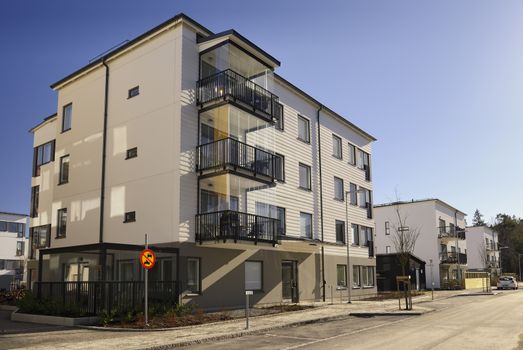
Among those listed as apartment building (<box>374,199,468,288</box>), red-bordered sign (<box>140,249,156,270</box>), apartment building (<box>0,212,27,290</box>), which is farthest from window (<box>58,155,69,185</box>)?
apartment building (<box>0,212,27,290</box>)

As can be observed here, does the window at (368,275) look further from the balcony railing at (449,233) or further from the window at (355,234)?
the balcony railing at (449,233)

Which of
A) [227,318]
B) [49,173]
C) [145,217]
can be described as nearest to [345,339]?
[227,318]

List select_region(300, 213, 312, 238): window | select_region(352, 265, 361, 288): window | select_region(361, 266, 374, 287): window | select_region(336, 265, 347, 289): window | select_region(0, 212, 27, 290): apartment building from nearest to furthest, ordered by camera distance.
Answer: select_region(300, 213, 312, 238): window
select_region(336, 265, 347, 289): window
select_region(352, 265, 361, 288): window
select_region(361, 266, 374, 287): window
select_region(0, 212, 27, 290): apartment building

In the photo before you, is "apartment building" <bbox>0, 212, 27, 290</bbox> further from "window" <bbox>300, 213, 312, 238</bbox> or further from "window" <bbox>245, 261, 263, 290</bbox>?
"window" <bbox>245, 261, 263, 290</bbox>

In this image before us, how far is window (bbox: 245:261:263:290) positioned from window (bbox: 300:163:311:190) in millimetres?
6995

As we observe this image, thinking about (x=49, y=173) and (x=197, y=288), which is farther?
(x=49, y=173)

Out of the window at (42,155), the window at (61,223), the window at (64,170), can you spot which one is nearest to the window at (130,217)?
the window at (61,223)

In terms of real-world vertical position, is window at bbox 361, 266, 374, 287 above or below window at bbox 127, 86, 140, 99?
below

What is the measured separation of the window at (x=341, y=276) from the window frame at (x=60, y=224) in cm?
1753

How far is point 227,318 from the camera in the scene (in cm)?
1906

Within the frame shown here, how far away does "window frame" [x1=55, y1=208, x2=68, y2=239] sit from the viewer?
2684 centimetres

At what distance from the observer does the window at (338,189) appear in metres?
35.4

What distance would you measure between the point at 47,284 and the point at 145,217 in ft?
16.0

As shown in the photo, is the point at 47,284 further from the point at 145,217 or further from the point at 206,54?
the point at 206,54
